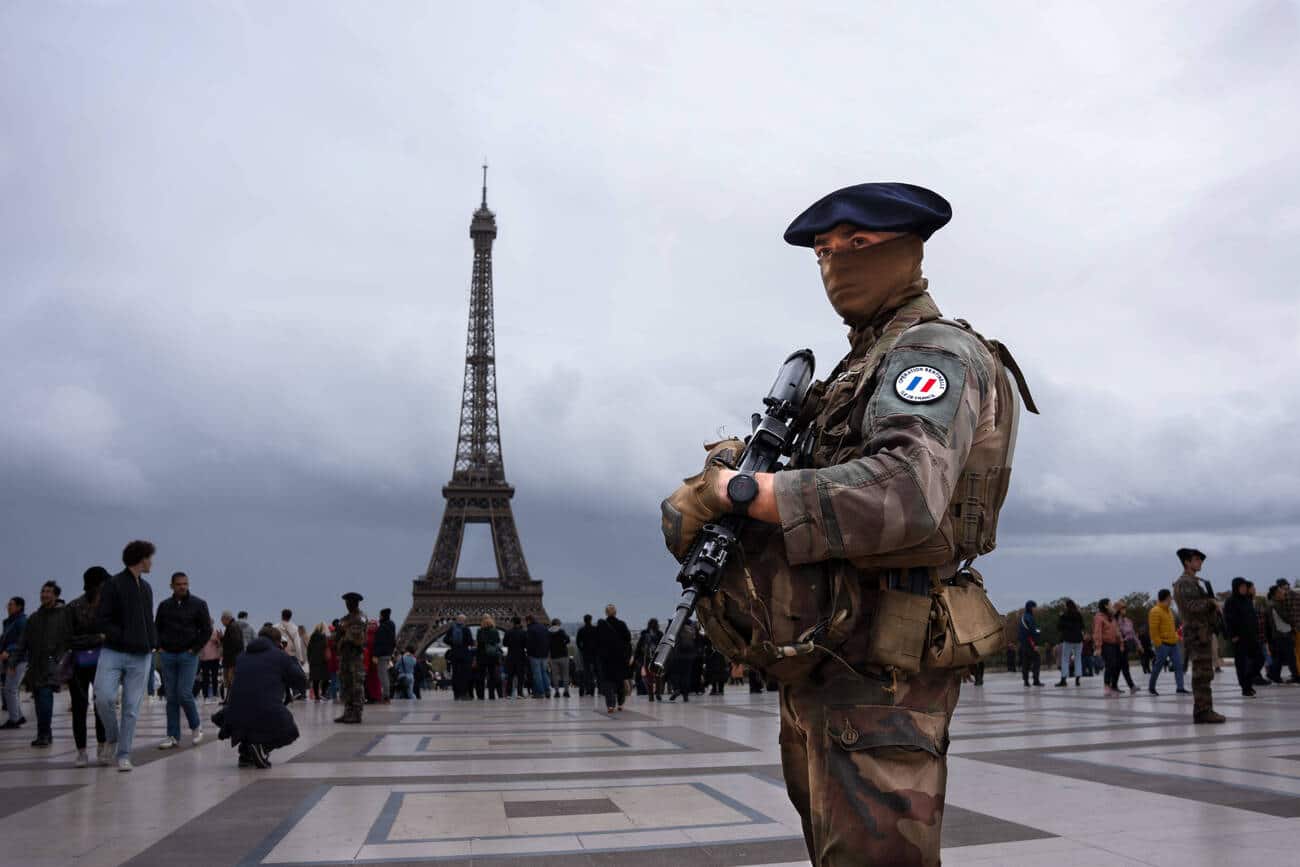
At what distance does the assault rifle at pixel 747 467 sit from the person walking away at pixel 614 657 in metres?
13.9

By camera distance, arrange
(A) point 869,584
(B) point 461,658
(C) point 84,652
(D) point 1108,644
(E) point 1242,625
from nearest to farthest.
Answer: (A) point 869,584
(C) point 84,652
(E) point 1242,625
(D) point 1108,644
(B) point 461,658

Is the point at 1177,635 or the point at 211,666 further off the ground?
the point at 1177,635

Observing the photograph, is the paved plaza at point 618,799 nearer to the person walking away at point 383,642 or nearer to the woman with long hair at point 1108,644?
the woman with long hair at point 1108,644

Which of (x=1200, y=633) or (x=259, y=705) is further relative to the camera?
(x=1200, y=633)

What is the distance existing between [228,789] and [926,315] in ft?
21.8

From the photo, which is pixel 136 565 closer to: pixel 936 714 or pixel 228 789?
pixel 228 789

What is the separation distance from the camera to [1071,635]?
61.5 ft

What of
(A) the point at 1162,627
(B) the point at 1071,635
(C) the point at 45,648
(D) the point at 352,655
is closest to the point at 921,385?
(C) the point at 45,648

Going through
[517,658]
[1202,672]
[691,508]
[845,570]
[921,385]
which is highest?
[921,385]

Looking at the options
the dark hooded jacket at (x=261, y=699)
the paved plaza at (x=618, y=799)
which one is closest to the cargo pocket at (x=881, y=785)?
the paved plaza at (x=618, y=799)

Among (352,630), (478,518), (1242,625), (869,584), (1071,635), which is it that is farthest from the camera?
(478,518)

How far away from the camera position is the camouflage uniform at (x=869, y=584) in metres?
1.97

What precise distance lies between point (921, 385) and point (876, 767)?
728 mm

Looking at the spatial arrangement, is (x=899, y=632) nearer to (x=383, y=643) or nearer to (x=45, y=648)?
(x=45, y=648)
